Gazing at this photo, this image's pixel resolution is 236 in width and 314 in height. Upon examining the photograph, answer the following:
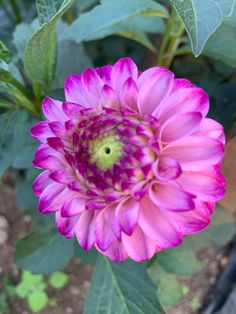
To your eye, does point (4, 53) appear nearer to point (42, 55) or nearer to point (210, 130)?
point (42, 55)

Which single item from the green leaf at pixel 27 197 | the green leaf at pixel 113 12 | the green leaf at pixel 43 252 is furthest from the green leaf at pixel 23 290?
the green leaf at pixel 113 12

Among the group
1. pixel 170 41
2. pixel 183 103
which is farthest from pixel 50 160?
pixel 170 41

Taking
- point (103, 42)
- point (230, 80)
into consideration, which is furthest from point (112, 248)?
point (103, 42)

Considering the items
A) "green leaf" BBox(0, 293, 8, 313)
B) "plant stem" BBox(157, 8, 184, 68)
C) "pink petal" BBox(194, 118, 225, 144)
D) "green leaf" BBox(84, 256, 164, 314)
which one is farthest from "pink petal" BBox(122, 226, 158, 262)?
"green leaf" BBox(0, 293, 8, 313)

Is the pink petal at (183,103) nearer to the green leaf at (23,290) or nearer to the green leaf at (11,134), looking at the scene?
the green leaf at (11,134)

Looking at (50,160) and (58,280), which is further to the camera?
(58,280)

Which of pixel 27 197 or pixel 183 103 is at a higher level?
pixel 183 103
